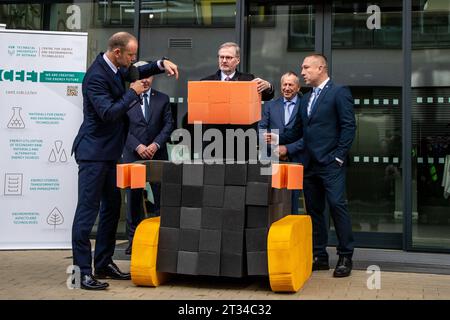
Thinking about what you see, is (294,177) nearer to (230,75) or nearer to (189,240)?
(189,240)

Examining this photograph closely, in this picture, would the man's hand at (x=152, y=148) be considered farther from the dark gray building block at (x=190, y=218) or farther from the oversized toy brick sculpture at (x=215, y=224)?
the dark gray building block at (x=190, y=218)

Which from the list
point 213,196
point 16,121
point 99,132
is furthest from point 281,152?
point 16,121

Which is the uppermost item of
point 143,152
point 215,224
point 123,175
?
point 143,152

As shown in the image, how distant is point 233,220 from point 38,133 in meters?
3.00

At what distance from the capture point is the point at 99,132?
5.04m

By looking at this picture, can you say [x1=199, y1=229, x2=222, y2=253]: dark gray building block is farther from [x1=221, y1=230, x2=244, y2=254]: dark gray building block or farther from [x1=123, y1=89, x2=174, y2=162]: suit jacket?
[x1=123, y1=89, x2=174, y2=162]: suit jacket

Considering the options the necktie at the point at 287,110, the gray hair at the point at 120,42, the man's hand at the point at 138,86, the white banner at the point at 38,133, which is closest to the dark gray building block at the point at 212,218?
the man's hand at the point at 138,86

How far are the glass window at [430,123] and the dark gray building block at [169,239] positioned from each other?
3.32 m

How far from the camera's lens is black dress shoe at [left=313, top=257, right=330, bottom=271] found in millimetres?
5941

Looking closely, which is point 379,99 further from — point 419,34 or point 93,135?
point 93,135

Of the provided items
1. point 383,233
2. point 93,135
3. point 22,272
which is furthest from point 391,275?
point 22,272

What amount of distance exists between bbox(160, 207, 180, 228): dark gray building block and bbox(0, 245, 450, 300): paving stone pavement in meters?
0.50

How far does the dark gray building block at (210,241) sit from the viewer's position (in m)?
4.89

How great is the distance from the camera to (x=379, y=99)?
7.41m
